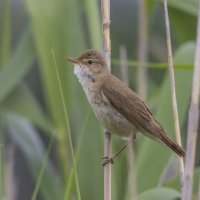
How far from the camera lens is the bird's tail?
2.86 meters

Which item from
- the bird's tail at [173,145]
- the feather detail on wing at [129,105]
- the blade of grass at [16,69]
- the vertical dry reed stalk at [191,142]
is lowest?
the vertical dry reed stalk at [191,142]

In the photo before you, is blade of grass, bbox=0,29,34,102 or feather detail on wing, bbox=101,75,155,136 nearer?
feather detail on wing, bbox=101,75,155,136

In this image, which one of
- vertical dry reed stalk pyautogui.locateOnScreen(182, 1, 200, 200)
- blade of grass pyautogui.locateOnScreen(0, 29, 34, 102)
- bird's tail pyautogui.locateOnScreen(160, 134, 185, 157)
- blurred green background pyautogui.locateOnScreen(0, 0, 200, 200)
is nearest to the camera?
vertical dry reed stalk pyautogui.locateOnScreen(182, 1, 200, 200)

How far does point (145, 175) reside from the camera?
132 inches

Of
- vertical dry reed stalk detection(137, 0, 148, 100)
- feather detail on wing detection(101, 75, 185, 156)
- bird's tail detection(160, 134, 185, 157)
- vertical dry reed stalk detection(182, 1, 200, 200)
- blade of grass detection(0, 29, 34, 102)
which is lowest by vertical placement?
vertical dry reed stalk detection(182, 1, 200, 200)

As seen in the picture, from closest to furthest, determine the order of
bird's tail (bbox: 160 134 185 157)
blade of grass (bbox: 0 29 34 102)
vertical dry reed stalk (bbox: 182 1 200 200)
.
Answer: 1. vertical dry reed stalk (bbox: 182 1 200 200)
2. bird's tail (bbox: 160 134 185 157)
3. blade of grass (bbox: 0 29 34 102)

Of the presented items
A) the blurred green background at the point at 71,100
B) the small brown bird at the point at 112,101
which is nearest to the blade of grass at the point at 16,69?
the blurred green background at the point at 71,100

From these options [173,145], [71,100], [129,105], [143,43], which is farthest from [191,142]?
[143,43]

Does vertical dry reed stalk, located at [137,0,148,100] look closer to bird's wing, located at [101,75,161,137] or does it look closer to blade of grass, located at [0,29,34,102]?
blade of grass, located at [0,29,34,102]

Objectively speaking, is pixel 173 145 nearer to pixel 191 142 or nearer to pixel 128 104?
pixel 128 104

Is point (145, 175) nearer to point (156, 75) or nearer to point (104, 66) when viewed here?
point (104, 66)

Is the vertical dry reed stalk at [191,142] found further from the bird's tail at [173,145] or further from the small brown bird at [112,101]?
the small brown bird at [112,101]

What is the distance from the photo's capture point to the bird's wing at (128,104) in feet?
10.4

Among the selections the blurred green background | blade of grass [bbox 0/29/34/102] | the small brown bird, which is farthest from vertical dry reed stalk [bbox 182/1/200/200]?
blade of grass [bbox 0/29/34/102]
